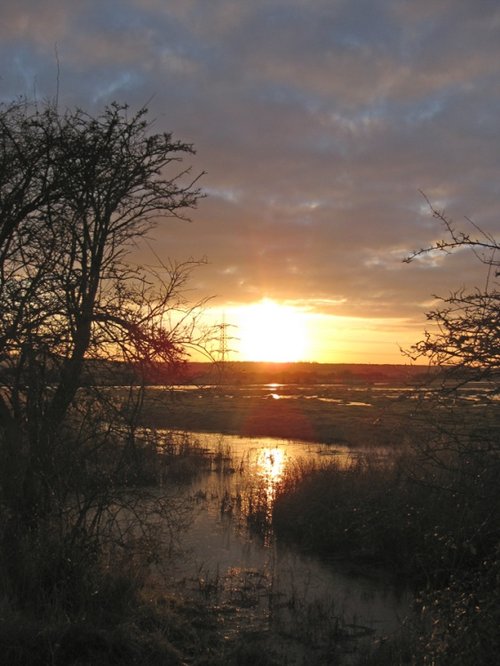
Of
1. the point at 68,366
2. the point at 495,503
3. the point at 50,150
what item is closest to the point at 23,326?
the point at 68,366

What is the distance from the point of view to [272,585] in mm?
9852

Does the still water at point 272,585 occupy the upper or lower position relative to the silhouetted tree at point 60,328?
lower

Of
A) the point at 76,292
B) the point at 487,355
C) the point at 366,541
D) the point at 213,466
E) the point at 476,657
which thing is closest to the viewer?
the point at 476,657

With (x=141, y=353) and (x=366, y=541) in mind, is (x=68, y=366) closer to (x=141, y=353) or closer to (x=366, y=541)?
(x=141, y=353)

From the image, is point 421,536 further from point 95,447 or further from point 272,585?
point 95,447

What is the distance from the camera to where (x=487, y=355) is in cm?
535

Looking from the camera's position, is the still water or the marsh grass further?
the still water

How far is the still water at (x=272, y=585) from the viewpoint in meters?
8.24

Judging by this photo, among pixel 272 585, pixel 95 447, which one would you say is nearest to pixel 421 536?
pixel 272 585

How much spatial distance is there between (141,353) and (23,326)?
65.2 inches

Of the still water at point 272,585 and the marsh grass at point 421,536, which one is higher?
the marsh grass at point 421,536

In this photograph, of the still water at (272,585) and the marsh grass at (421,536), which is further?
the still water at (272,585)

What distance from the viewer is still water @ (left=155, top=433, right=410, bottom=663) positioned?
8.24 metres

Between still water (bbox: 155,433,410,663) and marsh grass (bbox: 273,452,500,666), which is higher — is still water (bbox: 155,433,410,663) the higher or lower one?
the lower one
